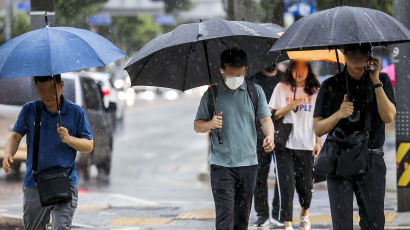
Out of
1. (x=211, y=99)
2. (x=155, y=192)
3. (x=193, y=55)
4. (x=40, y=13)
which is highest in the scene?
(x=40, y=13)

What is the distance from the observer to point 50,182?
5.72 meters

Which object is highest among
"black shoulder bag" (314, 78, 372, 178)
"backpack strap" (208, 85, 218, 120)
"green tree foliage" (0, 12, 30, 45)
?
"backpack strap" (208, 85, 218, 120)

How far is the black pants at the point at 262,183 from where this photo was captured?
29.3 ft

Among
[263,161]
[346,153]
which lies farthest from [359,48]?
[263,161]

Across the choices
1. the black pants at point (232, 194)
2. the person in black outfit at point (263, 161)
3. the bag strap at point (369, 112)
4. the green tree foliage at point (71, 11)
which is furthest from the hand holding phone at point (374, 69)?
the green tree foliage at point (71, 11)

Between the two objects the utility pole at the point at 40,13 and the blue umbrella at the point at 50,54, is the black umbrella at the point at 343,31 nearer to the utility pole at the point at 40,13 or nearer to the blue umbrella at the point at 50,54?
the blue umbrella at the point at 50,54

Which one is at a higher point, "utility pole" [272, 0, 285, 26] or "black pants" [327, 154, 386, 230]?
"utility pole" [272, 0, 285, 26]

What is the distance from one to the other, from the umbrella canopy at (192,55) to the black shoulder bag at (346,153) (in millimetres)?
1208

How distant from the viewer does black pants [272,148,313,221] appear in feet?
27.7

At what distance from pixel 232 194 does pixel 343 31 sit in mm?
1630

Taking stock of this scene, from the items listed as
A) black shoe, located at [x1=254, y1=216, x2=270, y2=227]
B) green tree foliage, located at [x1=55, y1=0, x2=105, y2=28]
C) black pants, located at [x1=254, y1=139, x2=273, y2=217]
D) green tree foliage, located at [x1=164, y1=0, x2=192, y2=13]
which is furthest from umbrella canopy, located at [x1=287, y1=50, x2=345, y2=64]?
green tree foliage, located at [x1=164, y1=0, x2=192, y2=13]

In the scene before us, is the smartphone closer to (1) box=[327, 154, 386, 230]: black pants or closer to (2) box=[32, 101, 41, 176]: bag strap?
(1) box=[327, 154, 386, 230]: black pants

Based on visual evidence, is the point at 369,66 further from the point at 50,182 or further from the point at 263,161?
the point at 263,161

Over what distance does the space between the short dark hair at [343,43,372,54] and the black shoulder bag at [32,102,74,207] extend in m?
2.12
